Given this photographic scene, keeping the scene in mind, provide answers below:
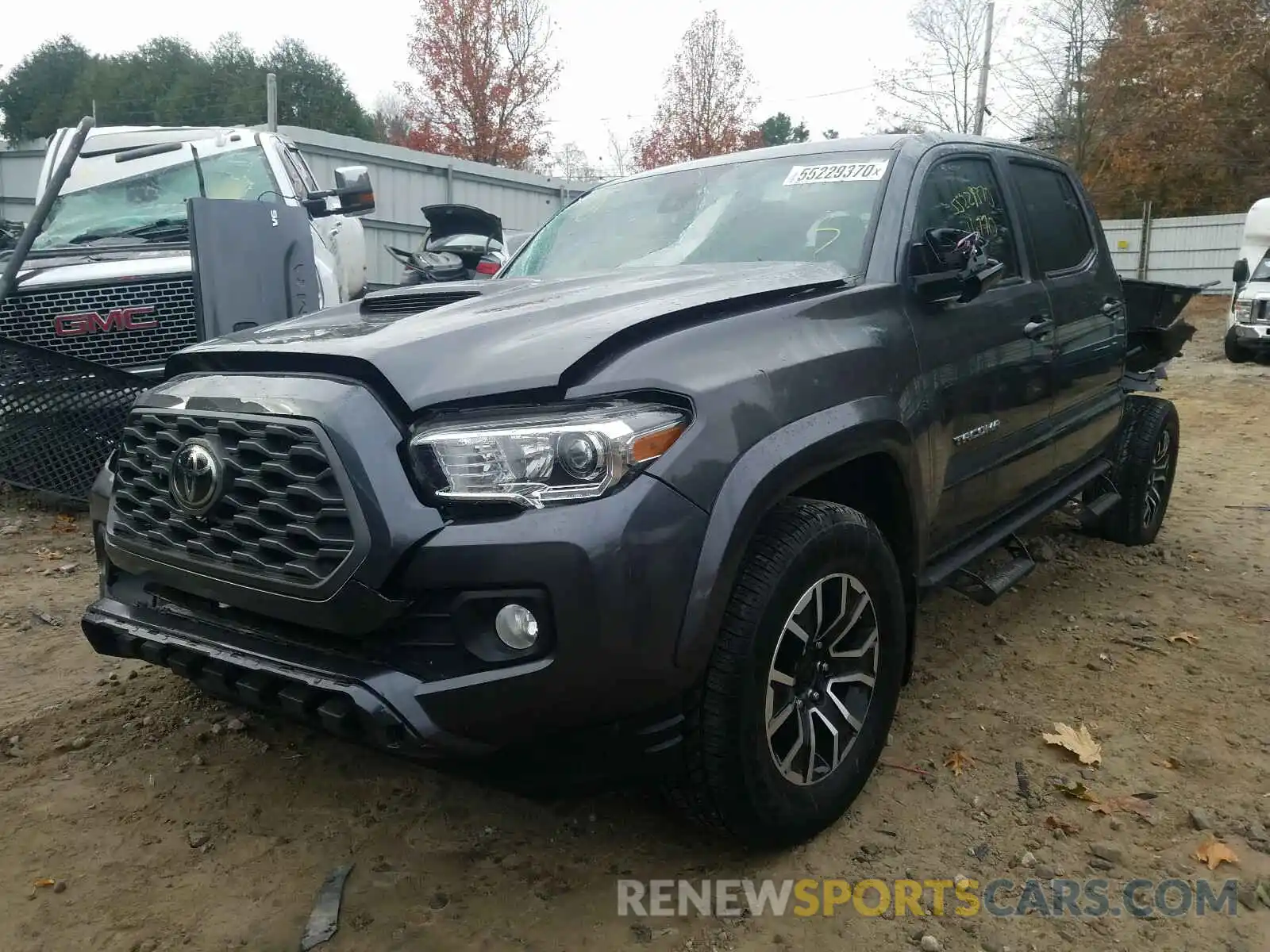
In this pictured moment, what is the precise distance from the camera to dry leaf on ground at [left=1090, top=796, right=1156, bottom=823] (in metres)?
2.68

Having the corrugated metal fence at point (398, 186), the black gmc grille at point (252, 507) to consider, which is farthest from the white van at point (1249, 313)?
the black gmc grille at point (252, 507)

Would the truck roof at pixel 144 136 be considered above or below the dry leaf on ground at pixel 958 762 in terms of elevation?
above

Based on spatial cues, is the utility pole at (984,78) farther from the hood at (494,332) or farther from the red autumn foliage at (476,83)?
the hood at (494,332)

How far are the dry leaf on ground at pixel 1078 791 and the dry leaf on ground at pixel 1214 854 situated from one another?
0.29m

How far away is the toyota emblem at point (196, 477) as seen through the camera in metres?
2.11

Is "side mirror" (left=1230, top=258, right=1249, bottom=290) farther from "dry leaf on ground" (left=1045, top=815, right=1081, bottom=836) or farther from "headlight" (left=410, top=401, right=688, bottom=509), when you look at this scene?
"headlight" (left=410, top=401, right=688, bottom=509)

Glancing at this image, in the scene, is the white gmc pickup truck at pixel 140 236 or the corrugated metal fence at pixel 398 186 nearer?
the white gmc pickup truck at pixel 140 236

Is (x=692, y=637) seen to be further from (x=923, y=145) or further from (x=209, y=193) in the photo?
(x=209, y=193)

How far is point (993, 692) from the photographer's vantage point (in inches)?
136

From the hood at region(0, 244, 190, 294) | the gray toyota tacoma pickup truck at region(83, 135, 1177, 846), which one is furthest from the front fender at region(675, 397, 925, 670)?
the hood at region(0, 244, 190, 294)

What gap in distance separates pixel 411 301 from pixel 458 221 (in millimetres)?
6718

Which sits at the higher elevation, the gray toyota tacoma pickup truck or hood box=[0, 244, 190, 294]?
hood box=[0, 244, 190, 294]

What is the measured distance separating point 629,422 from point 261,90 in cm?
3885

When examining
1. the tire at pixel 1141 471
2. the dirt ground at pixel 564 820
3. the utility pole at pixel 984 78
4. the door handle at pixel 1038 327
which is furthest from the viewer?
the utility pole at pixel 984 78
